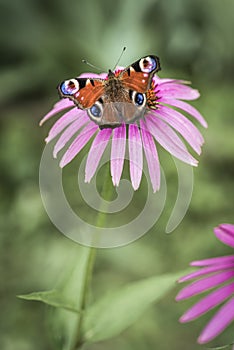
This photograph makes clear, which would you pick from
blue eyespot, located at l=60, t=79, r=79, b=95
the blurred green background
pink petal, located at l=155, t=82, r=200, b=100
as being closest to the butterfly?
blue eyespot, located at l=60, t=79, r=79, b=95

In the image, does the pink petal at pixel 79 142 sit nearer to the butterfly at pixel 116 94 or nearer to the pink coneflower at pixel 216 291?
the butterfly at pixel 116 94

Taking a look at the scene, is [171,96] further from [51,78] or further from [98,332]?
[51,78]

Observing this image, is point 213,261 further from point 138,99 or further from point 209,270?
point 138,99

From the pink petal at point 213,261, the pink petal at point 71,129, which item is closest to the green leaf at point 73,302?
the pink petal at point 71,129

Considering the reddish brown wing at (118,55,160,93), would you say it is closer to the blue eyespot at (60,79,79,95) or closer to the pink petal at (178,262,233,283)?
the blue eyespot at (60,79,79,95)

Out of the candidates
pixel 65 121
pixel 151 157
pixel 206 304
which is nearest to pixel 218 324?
pixel 206 304
